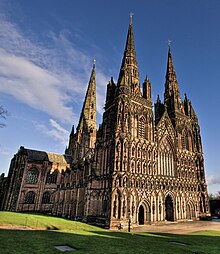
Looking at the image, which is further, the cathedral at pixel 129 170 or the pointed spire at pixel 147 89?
the pointed spire at pixel 147 89

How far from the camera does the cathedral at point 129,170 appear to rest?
31.9 metres

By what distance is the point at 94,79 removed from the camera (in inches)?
3066

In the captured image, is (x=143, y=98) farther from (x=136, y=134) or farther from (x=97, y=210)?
(x=97, y=210)

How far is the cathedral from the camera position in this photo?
31.9 m

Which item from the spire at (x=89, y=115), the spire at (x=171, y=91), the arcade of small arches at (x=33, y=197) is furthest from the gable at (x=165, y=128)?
the arcade of small arches at (x=33, y=197)

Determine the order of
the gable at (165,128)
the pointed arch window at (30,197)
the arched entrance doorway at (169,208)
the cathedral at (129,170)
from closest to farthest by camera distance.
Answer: the cathedral at (129,170)
the arched entrance doorway at (169,208)
the gable at (165,128)
the pointed arch window at (30,197)

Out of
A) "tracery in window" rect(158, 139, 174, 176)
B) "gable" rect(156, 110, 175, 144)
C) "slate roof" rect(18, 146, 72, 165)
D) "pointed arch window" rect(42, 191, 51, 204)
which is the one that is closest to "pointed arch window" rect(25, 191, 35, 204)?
"pointed arch window" rect(42, 191, 51, 204)

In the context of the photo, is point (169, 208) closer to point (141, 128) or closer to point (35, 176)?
point (141, 128)

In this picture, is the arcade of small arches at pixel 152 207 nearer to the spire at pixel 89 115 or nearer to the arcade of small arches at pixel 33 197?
the arcade of small arches at pixel 33 197

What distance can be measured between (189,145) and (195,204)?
13690 millimetres

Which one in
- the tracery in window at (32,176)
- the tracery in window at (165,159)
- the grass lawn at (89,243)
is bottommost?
the grass lawn at (89,243)

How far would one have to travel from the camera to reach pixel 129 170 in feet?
107

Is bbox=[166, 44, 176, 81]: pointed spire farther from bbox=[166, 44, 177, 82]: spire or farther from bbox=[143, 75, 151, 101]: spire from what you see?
bbox=[143, 75, 151, 101]: spire

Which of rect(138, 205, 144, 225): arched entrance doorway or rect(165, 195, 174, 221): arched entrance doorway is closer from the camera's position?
rect(138, 205, 144, 225): arched entrance doorway
